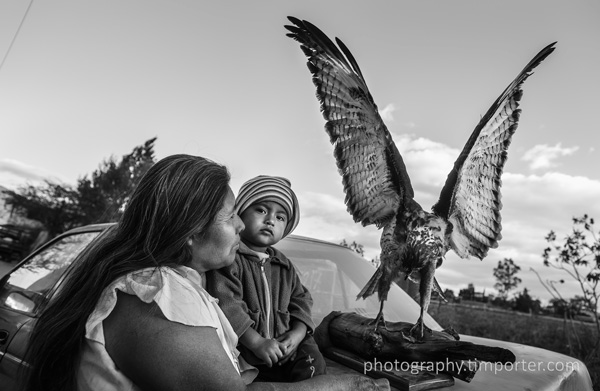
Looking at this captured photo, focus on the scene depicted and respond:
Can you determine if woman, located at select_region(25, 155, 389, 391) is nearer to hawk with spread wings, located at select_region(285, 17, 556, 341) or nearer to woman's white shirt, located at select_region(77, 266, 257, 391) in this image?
woman's white shirt, located at select_region(77, 266, 257, 391)

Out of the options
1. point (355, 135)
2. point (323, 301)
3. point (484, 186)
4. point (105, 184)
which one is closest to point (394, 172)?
point (355, 135)

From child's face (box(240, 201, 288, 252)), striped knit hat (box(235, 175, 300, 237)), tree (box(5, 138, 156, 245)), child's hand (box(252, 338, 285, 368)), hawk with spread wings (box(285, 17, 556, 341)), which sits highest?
hawk with spread wings (box(285, 17, 556, 341))

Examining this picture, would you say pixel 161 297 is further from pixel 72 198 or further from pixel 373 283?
pixel 72 198

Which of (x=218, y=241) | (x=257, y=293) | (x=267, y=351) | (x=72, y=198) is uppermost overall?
(x=218, y=241)

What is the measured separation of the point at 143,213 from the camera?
129 cm

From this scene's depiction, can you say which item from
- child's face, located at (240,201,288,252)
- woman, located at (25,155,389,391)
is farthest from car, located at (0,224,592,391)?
woman, located at (25,155,389,391)

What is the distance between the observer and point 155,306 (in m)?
1.09

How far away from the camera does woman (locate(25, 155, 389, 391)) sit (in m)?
1.06

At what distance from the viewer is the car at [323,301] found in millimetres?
1913

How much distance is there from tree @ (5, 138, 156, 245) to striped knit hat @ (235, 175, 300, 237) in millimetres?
29672

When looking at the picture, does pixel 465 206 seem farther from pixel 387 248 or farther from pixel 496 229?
pixel 387 248

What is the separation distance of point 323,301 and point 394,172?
50.4 inches

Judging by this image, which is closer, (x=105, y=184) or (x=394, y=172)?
(x=394, y=172)

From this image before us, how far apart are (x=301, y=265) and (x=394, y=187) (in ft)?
4.33
